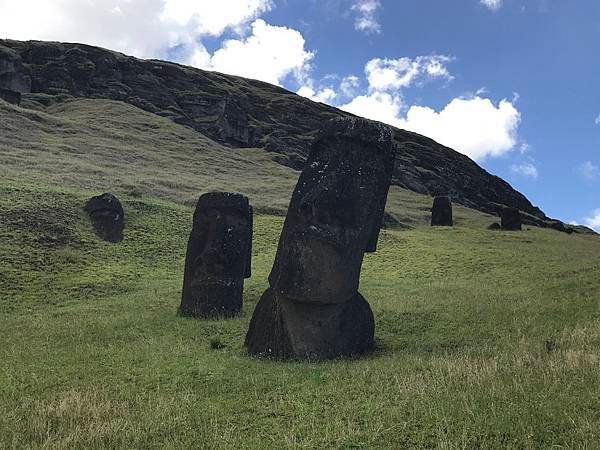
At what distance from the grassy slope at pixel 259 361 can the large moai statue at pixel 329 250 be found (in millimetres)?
918

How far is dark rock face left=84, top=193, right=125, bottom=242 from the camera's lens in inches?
1272

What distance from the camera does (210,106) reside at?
118438mm

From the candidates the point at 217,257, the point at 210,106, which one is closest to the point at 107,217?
the point at 217,257

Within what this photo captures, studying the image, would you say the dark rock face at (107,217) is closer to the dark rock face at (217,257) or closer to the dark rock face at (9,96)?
the dark rock face at (217,257)

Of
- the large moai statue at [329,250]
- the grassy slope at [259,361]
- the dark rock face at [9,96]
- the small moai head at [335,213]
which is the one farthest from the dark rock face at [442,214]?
the dark rock face at [9,96]

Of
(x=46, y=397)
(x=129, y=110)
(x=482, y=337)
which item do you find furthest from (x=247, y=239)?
(x=129, y=110)

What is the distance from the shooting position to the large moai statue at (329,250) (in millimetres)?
11750

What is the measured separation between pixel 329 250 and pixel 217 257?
277 inches

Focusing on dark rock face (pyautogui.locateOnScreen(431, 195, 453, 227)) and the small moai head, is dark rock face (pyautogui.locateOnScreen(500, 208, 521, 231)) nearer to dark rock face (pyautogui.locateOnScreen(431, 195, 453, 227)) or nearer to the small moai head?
dark rock face (pyautogui.locateOnScreen(431, 195, 453, 227))

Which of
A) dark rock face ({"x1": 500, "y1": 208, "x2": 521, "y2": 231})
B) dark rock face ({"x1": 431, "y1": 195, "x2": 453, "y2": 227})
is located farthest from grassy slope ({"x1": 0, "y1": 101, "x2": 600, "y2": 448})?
dark rock face ({"x1": 431, "y1": 195, "x2": 453, "y2": 227})

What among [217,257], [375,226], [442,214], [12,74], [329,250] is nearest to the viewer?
[329,250]

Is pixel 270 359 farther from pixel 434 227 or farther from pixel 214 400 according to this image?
pixel 434 227

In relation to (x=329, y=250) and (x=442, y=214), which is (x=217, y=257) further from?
(x=442, y=214)

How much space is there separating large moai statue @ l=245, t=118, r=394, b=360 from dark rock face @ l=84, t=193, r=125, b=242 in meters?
21.9
